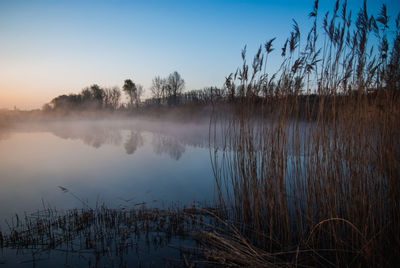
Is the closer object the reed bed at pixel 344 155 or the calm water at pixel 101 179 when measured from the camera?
the reed bed at pixel 344 155

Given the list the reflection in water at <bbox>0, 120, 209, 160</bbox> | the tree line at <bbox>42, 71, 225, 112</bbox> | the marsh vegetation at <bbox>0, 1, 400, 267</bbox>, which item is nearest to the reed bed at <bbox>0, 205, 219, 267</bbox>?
the marsh vegetation at <bbox>0, 1, 400, 267</bbox>

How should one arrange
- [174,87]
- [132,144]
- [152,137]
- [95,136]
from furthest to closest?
[174,87], [95,136], [152,137], [132,144]

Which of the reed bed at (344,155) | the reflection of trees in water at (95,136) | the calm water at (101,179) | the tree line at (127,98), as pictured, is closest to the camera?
the reed bed at (344,155)

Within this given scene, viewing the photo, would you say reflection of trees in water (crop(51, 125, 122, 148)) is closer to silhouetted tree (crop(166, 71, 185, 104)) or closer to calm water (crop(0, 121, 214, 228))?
Answer: calm water (crop(0, 121, 214, 228))

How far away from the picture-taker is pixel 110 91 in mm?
44812

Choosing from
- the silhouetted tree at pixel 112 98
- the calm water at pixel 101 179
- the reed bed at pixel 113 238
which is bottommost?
the calm water at pixel 101 179

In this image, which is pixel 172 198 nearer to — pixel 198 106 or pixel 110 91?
pixel 198 106

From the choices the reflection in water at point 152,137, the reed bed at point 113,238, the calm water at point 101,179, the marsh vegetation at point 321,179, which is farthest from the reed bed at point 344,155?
the reflection in water at point 152,137

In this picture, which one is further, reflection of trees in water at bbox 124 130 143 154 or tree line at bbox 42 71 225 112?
tree line at bbox 42 71 225 112

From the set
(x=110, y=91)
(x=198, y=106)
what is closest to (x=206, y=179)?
(x=198, y=106)

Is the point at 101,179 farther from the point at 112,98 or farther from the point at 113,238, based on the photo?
the point at 112,98

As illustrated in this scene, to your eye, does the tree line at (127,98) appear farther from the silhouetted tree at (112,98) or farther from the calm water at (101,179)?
the calm water at (101,179)

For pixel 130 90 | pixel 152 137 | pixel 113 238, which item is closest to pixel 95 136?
pixel 152 137

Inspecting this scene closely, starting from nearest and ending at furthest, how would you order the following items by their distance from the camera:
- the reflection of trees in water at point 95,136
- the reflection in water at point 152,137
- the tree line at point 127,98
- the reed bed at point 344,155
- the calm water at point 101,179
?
the reed bed at point 344,155 → the calm water at point 101,179 → the reflection in water at point 152,137 → the reflection of trees in water at point 95,136 → the tree line at point 127,98
